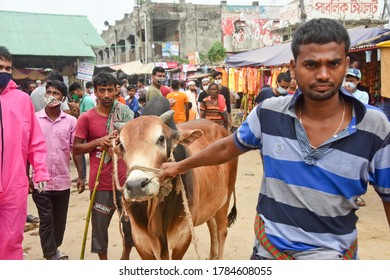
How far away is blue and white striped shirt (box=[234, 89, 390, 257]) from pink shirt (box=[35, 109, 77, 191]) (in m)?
2.91

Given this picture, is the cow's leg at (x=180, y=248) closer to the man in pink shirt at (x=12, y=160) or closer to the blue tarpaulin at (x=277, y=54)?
the man in pink shirt at (x=12, y=160)

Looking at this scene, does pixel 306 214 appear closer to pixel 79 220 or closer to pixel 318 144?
pixel 318 144

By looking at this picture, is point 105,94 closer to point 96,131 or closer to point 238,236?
point 96,131

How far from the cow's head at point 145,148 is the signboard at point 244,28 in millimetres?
31008

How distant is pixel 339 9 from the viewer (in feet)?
68.6

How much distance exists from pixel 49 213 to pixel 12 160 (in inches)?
54.7

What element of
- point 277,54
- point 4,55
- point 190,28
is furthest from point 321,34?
point 190,28

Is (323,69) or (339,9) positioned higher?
(339,9)

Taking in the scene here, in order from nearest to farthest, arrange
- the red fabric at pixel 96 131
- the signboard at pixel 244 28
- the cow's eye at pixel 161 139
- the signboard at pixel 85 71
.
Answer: the cow's eye at pixel 161 139 < the red fabric at pixel 96 131 < the signboard at pixel 85 71 < the signboard at pixel 244 28

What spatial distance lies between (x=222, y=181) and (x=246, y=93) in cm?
1035

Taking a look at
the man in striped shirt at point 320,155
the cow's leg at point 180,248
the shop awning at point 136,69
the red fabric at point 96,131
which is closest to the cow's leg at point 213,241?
the cow's leg at point 180,248

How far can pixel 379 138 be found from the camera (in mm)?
1536

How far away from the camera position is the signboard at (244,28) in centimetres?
3319
